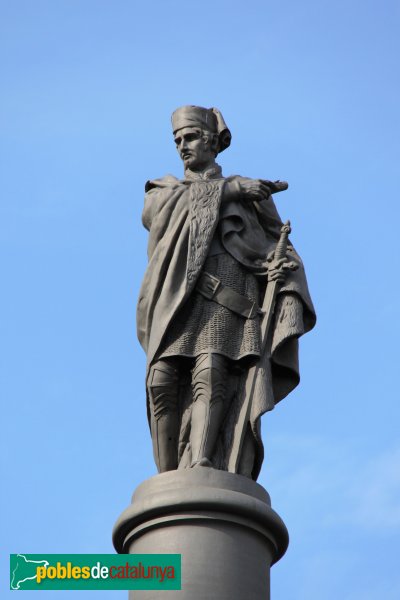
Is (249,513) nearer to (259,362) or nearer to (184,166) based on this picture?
(259,362)

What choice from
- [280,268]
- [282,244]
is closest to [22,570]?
[280,268]

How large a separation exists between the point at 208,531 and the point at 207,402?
161cm

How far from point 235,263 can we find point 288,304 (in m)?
0.80

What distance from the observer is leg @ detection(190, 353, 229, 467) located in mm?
15094

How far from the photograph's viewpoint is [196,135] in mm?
17016

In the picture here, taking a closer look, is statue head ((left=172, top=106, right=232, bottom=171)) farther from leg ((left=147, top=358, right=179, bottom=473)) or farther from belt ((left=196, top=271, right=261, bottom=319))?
leg ((left=147, top=358, right=179, bottom=473))

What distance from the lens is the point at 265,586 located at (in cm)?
1427

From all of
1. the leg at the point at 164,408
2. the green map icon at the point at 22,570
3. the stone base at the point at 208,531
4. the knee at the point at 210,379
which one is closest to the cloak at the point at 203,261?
the leg at the point at 164,408

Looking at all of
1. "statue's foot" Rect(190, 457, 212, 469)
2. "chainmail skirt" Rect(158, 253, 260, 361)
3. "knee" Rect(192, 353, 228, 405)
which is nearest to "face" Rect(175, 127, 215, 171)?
"chainmail skirt" Rect(158, 253, 260, 361)

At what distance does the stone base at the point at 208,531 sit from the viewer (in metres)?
13.9

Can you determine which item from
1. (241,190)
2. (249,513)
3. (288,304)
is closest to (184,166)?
(241,190)

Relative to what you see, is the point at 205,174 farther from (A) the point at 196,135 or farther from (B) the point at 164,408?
(B) the point at 164,408

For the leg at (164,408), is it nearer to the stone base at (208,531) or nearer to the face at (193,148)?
the stone base at (208,531)

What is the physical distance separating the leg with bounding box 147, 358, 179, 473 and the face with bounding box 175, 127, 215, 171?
2.76 meters
